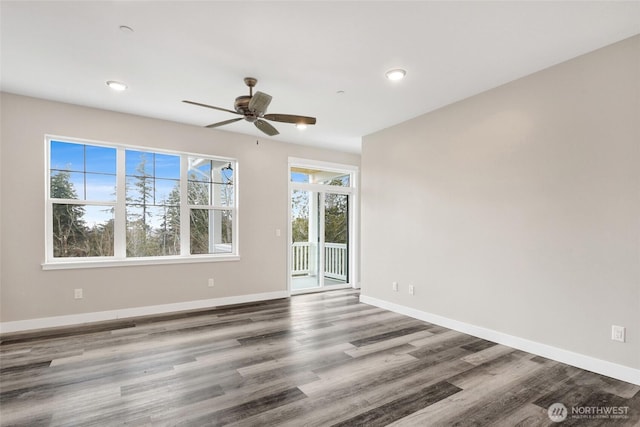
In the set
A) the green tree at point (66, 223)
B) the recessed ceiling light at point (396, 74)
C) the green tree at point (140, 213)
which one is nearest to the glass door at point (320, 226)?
the green tree at point (140, 213)

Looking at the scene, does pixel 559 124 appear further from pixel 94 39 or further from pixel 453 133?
pixel 94 39

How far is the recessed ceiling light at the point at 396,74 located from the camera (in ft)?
10.1

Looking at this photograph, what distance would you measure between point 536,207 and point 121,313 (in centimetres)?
511

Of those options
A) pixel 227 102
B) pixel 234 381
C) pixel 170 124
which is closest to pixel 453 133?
pixel 227 102

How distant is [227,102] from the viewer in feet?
12.8

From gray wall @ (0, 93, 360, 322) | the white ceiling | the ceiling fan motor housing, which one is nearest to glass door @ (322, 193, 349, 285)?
gray wall @ (0, 93, 360, 322)

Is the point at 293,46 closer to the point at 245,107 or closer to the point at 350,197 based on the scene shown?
the point at 245,107

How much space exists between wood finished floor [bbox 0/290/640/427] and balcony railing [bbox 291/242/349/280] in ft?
7.16

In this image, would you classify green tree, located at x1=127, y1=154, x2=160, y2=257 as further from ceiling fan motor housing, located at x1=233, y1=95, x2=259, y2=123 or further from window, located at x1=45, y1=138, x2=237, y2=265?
ceiling fan motor housing, located at x1=233, y1=95, x2=259, y2=123

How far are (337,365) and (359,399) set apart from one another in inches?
22.1
